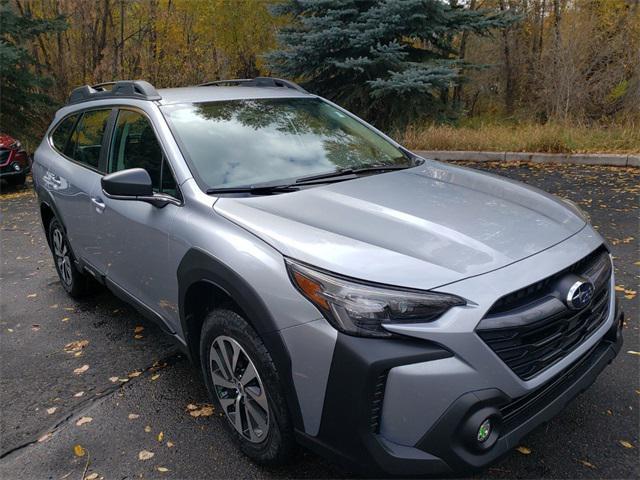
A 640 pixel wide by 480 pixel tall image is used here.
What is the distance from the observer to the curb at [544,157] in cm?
848

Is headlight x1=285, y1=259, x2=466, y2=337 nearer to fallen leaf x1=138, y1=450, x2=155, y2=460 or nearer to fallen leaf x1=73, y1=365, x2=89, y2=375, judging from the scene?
fallen leaf x1=138, y1=450, x2=155, y2=460

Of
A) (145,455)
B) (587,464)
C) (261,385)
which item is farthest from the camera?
(145,455)

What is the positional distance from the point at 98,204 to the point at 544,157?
7873 mm

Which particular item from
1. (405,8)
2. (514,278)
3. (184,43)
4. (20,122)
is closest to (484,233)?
(514,278)

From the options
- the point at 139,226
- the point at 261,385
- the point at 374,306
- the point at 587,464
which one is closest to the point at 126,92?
the point at 139,226

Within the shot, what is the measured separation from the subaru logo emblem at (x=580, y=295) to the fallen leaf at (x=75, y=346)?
330cm

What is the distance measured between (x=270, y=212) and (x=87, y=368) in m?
2.01

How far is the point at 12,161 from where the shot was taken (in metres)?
10.7

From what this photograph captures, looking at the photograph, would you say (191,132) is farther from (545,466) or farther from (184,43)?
(184,43)

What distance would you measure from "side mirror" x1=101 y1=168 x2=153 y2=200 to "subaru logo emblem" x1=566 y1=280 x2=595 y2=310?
6.73ft

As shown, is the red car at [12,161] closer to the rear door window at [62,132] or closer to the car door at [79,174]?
the rear door window at [62,132]

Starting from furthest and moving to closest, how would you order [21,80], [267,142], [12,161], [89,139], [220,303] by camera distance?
[21,80] < [12,161] < [89,139] < [267,142] < [220,303]

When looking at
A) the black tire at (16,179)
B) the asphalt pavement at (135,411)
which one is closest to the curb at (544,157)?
the asphalt pavement at (135,411)

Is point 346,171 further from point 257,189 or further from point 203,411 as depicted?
point 203,411
